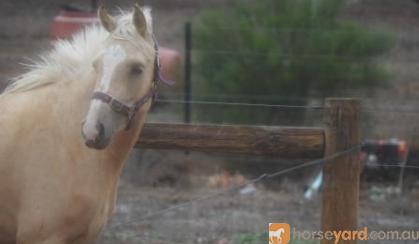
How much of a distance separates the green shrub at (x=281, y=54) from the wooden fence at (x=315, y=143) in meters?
3.76

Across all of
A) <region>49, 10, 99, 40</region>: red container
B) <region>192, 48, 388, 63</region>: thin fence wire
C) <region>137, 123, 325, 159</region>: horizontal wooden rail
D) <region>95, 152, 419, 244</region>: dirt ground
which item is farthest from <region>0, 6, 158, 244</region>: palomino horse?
<region>49, 10, 99, 40</region>: red container

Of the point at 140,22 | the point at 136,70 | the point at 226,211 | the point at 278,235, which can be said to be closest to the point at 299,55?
the point at 226,211

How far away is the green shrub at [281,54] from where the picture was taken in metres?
9.19

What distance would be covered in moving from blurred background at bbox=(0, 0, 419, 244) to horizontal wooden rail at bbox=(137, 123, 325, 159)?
1.32 metres

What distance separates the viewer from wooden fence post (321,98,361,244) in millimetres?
4887

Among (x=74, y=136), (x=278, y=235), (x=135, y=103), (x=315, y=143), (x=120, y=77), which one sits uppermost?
(x=120, y=77)

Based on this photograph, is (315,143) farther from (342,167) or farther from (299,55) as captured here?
(299,55)

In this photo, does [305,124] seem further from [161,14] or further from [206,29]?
[161,14]

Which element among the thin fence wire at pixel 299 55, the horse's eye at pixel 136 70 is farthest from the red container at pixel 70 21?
the horse's eye at pixel 136 70

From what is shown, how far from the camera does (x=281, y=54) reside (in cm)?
930

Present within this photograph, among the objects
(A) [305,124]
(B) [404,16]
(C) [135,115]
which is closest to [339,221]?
(C) [135,115]

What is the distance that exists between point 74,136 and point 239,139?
121 cm

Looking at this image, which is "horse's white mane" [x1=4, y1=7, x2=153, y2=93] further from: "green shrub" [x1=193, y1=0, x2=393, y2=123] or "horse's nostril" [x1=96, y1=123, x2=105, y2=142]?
"green shrub" [x1=193, y1=0, x2=393, y2=123]

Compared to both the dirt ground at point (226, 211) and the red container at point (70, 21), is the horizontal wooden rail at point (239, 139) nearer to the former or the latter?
the dirt ground at point (226, 211)
